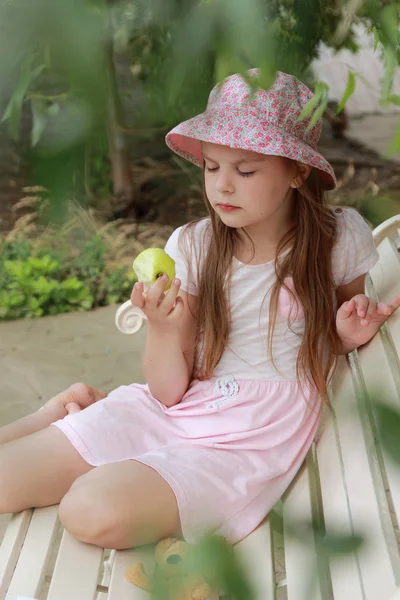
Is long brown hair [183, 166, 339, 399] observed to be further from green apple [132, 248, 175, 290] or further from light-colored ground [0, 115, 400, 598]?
light-colored ground [0, 115, 400, 598]

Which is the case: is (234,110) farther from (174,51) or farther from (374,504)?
(174,51)

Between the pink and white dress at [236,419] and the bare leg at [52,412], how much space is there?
18 cm

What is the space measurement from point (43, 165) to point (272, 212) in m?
1.63

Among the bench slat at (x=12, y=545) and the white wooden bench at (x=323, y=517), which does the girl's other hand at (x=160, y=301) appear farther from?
the bench slat at (x=12, y=545)

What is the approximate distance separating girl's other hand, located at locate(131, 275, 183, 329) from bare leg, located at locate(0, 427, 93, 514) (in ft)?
1.31

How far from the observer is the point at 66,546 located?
181 centimetres

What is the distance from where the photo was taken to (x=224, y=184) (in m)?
1.85

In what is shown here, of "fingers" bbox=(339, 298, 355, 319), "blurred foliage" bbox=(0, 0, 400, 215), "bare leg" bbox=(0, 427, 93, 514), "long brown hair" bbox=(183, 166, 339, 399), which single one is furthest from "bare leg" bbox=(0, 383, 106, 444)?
"blurred foliage" bbox=(0, 0, 400, 215)

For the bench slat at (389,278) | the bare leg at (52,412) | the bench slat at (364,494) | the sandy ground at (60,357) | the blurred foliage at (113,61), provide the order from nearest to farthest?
the blurred foliage at (113,61)
the bench slat at (364,494)
the bench slat at (389,278)
the bare leg at (52,412)
the sandy ground at (60,357)

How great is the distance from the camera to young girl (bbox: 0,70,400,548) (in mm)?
1841

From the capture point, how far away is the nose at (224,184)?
1.85m

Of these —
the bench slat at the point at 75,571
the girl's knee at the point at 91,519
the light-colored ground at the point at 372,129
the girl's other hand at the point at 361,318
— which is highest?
the light-colored ground at the point at 372,129

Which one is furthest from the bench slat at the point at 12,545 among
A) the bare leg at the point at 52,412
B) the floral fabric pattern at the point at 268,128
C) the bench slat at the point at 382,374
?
the floral fabric pattern at the point at 268,128

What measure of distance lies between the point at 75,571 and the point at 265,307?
816mm
